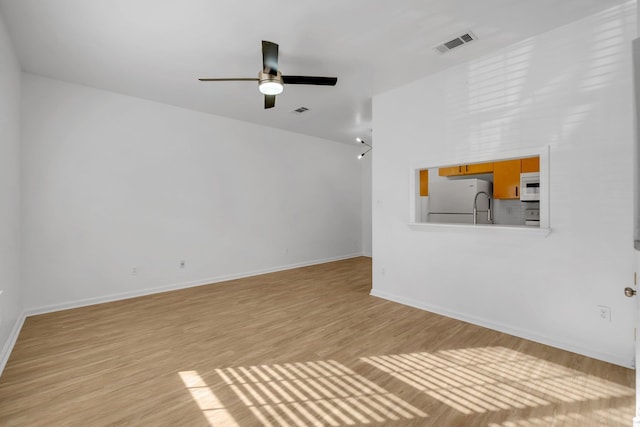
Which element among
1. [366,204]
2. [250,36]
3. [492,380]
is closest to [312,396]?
[492,380]

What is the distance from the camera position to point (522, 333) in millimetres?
2922

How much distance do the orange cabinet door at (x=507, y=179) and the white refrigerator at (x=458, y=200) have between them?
1.12 feet

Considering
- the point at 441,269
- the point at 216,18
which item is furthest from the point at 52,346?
the point at 441,269

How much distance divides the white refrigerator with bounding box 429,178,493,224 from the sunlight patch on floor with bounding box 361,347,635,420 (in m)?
2.78

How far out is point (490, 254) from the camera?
319 cm

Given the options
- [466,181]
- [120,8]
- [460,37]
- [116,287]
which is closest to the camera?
[120,8]

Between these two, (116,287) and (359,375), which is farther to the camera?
(116,287)

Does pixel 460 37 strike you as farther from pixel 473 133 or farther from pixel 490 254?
pixel 490 254

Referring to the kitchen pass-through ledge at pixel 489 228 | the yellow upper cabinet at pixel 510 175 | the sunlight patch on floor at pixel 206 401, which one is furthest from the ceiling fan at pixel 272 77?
the yellow upper cabinet at pixel 510 175

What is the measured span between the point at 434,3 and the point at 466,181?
10.7 feet

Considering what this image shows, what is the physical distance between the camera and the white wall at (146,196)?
12.3 ft

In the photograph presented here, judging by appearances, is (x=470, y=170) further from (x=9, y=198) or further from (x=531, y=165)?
(x=9, y=198)

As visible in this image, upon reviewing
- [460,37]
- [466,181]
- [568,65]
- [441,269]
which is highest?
[460,37]

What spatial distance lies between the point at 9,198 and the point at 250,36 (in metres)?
2.83
